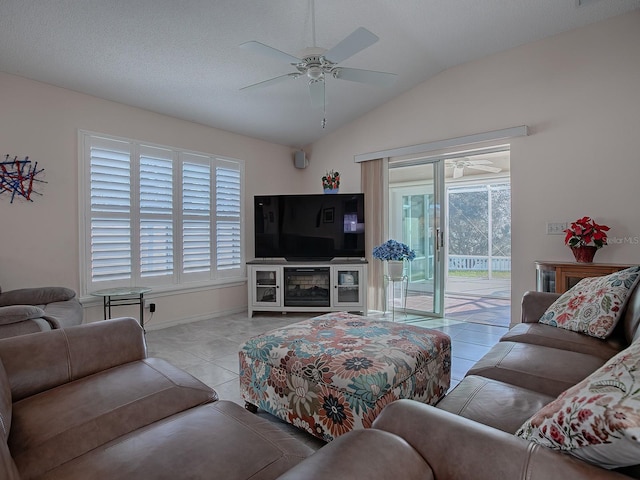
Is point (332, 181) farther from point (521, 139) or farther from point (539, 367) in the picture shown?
point (539, 367)

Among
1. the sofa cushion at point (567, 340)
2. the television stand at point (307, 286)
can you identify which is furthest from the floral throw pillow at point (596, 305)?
the television stand at point (307, 286)

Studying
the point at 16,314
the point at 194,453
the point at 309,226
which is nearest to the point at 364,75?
the point at 309,226

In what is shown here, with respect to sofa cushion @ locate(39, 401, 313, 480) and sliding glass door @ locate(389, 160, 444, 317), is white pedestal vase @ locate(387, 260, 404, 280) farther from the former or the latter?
sofa cushion @ locate(39, 401, 313, 480)

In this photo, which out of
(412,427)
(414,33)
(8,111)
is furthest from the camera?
(414,33)

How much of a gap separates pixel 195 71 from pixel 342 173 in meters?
2.45

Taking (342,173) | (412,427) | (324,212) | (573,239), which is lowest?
(412,427)

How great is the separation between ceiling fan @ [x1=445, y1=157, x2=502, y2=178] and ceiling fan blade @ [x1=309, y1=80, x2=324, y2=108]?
10.0 ft

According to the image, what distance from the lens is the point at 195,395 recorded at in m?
1.36

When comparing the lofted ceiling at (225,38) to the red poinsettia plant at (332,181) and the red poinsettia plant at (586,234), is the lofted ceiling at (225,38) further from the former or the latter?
the red poinsettia plant at (586,234)

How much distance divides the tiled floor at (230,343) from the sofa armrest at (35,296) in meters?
0.90

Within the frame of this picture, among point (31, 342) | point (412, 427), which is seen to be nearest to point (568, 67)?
point (412, 427)

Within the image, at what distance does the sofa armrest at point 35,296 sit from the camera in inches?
106

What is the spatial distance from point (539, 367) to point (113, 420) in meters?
1.76

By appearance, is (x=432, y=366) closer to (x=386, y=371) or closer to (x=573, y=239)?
(x=386, y=371)
